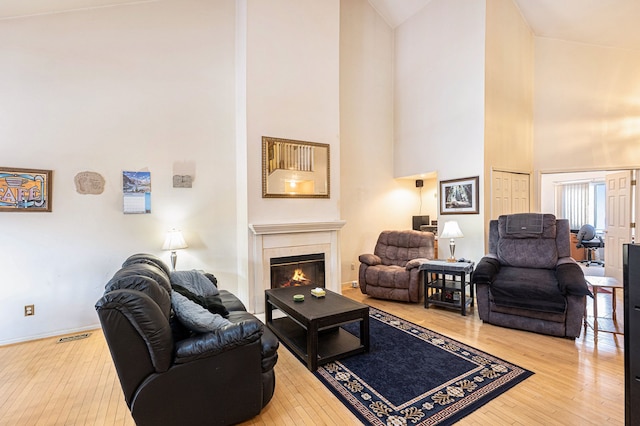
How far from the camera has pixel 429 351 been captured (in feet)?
9.38

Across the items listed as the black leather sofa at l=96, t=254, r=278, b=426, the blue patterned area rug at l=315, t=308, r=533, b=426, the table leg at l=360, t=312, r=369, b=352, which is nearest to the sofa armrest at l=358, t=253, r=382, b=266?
the blue patterned area rug at l=315, t=308, r=533, b=426

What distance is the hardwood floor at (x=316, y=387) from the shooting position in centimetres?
197

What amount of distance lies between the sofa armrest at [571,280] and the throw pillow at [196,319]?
3255mm

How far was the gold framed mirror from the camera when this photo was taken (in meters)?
4.07

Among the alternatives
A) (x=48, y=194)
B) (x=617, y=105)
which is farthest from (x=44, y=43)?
(x=617, y=105)

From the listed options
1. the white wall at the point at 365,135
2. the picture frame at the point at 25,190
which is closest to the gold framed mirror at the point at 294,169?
the white wall at the point at 365,135

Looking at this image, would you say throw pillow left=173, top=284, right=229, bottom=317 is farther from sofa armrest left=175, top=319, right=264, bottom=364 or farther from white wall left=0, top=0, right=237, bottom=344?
white wall left=0, top=0, right=237, bottom=344

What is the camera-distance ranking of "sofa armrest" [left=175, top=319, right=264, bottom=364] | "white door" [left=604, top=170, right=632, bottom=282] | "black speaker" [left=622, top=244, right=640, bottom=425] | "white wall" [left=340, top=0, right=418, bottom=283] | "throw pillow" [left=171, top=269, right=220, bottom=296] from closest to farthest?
"black speaker" [left=622, top=244, right=640, bottom=425] → "sofa armrest" [left=175, top=319, right=264, bottom=364] → "throw pillow" [left=171, top=269, right=220, bottom=296] → "white door" [left=604, top=170, right=632, bottom=282] → "white wall" [left=340, top=0, right=418, bottom=283]

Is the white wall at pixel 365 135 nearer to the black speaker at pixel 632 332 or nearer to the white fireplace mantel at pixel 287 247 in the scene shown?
the white fireplace mantel at pixel 287 247

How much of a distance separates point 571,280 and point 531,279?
354 mm

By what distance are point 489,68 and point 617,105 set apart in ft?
7.74

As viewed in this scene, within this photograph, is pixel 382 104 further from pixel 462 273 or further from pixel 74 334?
pixel 74 334

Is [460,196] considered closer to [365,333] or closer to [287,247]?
[287,247]

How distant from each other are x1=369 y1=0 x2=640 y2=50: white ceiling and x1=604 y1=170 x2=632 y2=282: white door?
7.17 ft
